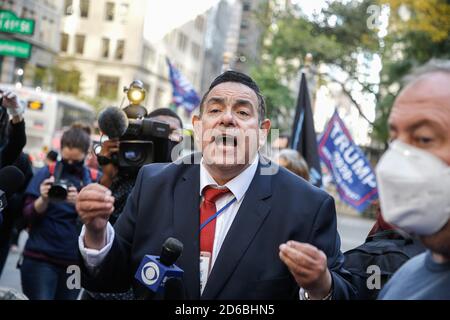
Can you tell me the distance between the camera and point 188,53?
73.6m

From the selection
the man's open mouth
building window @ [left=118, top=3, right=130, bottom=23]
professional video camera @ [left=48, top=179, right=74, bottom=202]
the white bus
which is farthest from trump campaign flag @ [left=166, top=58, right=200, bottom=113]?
building window @ [left=118, top=3, right=130, bottom=23]

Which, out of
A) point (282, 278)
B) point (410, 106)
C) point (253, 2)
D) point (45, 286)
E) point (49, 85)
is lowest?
point (45, 286)

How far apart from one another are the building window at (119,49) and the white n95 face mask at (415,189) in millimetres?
59328

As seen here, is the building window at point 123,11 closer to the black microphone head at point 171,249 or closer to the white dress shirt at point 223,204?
the white dress shirt at point 223,204

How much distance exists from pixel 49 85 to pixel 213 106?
37.0 metres

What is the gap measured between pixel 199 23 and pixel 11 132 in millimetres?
72008

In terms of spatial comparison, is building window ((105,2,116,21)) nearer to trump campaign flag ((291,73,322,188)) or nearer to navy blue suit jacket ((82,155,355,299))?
trump campaign flag ((291,73,322,188))

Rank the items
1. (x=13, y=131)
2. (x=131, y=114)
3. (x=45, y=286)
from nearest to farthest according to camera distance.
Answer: (x=131, y=114) < (x=13, y=131) < (x=45, y=286)

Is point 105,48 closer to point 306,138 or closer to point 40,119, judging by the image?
point 40,119

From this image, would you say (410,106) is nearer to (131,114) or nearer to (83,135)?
(131,114)

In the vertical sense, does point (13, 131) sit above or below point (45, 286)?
above

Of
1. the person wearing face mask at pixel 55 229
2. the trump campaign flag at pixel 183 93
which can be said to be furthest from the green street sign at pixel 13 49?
the trump campaign flag at pixel 183 93

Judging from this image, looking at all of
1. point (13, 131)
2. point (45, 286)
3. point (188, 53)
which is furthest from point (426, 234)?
point (188, 53)

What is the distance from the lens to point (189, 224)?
3.02 meters
